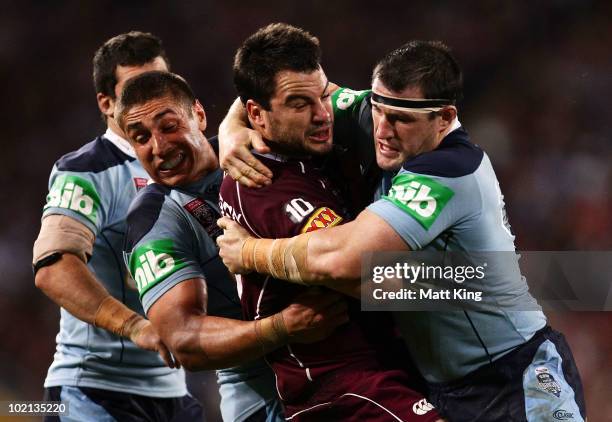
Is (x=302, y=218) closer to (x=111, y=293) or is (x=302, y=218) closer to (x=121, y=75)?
(x=111, y=293)

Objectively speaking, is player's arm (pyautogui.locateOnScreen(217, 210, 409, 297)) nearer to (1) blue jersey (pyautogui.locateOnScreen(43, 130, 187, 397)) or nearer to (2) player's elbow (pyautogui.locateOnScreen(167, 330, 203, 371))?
Result: (2) player's elbow (pyautogui.locateOnScreen(167, 330, 203, 371))

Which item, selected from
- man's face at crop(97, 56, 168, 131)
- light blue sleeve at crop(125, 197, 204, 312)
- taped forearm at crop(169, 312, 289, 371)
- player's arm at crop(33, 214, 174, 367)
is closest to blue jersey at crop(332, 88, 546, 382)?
taped forearm at crop(169, 312, 289, 371)

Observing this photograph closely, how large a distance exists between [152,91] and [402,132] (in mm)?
1023

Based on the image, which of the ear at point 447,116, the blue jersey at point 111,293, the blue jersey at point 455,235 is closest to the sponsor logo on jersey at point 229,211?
the blue jersey at point 455,235

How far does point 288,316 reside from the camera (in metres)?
2.68

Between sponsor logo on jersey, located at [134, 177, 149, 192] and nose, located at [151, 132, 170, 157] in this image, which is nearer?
nose, located at [151, 132, 170, 157]

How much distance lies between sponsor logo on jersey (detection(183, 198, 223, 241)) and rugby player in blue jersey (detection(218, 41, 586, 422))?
33cm

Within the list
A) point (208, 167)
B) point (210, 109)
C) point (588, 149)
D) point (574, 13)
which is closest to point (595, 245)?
point (588, 149)

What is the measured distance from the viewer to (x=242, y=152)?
114 inches

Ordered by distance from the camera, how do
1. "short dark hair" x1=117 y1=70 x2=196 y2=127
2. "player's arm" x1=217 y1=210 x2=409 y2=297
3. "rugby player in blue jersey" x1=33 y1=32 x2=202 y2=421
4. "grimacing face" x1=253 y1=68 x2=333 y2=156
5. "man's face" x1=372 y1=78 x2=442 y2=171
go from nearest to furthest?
"player's arm" x1=217 y1=210 x2=409 y2=297, "man's face" x1=372 y1=78 x2=442 y2=171, "grimacing face" x1=253 y1=68 x2=333 y2=156, "short dark hair" x1=117 y1=70 x2=196 y2=127, "rugby player in blue jersey" x1=33 y1=32 x2=202 y2=421

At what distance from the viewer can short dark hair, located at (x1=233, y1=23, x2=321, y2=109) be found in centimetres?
289

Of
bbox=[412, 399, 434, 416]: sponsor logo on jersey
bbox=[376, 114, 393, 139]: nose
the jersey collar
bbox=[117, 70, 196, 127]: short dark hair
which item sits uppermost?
the jersey collar

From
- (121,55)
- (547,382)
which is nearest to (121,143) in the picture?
(121,55)

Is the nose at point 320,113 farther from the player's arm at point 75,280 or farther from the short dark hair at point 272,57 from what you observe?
the player's arm at point 75,280
